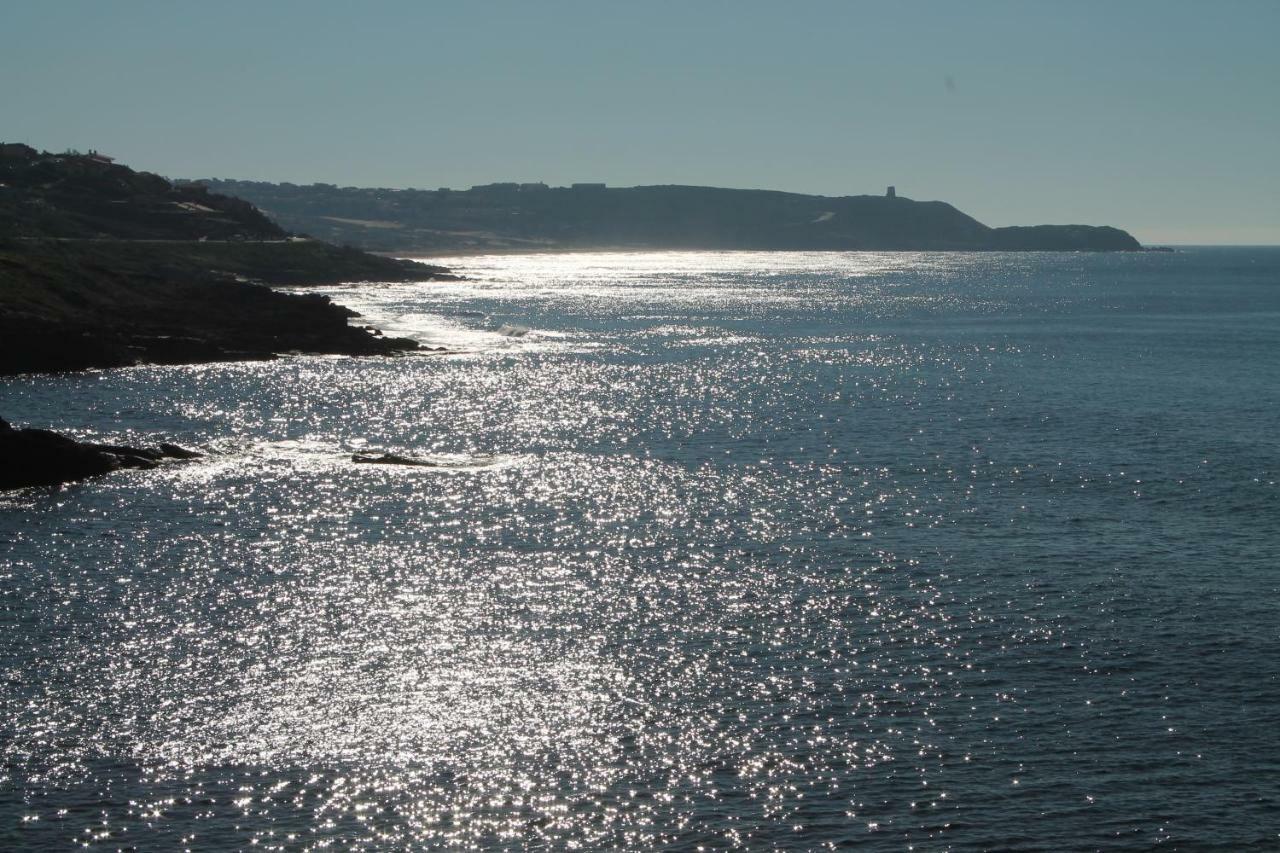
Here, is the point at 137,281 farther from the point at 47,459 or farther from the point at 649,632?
the point at 649,632

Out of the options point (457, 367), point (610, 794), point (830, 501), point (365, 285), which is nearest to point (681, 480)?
point (830, 501)

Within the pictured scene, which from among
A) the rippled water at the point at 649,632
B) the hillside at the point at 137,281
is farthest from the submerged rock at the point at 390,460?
the hillside at the point at 137,281

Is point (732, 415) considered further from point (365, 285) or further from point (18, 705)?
point (365, 285)

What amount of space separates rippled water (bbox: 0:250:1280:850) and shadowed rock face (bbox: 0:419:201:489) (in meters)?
1.51

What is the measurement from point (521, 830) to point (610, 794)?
214 centimetres

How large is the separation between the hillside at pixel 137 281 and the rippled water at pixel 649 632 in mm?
15374

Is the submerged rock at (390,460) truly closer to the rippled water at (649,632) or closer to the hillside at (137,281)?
the rippled water at (649,632)

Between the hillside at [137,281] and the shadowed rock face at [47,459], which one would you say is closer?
the shadowed rock face at [47,459]

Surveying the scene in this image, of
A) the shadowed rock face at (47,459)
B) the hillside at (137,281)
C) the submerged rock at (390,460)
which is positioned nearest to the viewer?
the shadowed rock face at (47,459)

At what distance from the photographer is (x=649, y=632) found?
34.5 m

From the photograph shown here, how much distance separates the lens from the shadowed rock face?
51.6 meters

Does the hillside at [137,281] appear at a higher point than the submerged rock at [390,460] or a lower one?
higher

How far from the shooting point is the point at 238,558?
4153cm

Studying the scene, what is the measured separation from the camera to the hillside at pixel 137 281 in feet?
287
